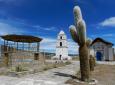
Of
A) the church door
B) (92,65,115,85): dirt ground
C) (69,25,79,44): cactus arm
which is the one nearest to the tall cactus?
(69,25,79,44): cactus arm

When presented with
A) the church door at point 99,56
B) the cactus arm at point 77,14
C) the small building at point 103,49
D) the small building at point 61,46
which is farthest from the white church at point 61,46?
the cactus arm at point 77,14

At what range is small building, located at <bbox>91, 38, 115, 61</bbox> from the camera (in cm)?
4247

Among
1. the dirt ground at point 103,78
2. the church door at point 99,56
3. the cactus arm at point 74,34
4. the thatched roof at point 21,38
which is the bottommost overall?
the dirt ground at point 103,78

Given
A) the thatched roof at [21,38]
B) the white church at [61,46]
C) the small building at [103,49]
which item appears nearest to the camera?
the thatched roof at [21,38]

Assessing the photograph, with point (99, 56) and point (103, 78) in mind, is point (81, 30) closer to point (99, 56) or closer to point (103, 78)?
point (103, 78)

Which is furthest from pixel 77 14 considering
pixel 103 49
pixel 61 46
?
pixel 61 46

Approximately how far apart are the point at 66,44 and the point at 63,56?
10.5ft

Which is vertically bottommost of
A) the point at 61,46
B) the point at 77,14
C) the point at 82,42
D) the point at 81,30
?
the point at 82,42

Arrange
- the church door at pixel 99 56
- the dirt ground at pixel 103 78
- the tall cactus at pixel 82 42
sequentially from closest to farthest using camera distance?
the dirt ground at pixel 103 78 < the tall cactus at pixel 82 42 < the church door at pixel 99 56

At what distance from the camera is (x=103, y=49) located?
4262 centimetres

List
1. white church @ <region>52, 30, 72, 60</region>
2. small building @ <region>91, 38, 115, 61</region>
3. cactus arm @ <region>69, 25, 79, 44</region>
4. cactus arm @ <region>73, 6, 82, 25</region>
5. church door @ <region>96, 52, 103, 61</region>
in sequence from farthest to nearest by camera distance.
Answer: white church @ <region>52, 30, 72, 60</region>
church door @ <region>96, 52, 103, 61</region>
small building @ <region>91, 38, 115, 61</region>
cactus arm @ <region>73, 6, 82, 25</region>
cactus arm @ <region>69, 25, 79, 44</region>

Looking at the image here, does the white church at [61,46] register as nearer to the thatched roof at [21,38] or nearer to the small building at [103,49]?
the small building at [103,49]

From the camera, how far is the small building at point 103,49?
42.5 meters

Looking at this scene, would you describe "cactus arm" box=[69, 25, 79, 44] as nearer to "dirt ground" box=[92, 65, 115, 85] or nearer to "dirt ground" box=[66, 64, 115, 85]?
"dirt ground" box=[66, 64, 115, 85]
